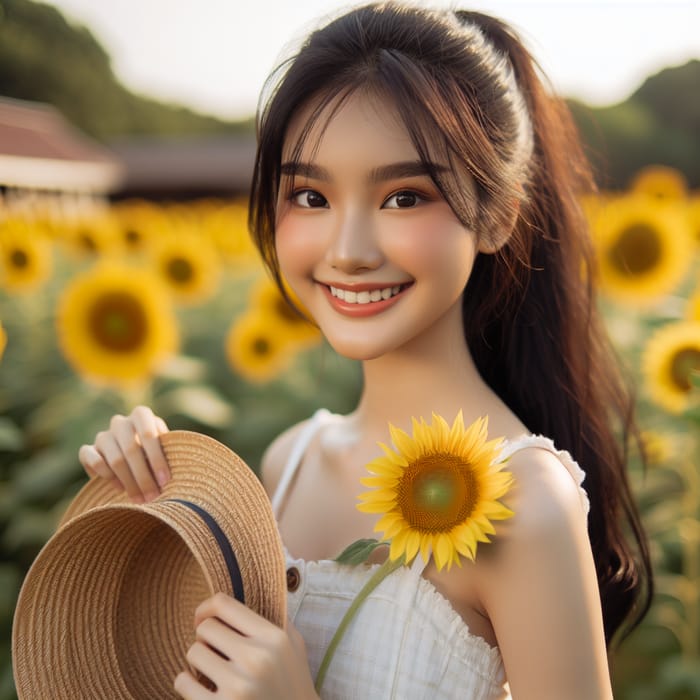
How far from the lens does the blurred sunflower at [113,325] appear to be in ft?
8.81

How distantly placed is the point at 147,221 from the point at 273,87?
3.94 metres

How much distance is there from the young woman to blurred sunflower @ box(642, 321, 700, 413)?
2.51ft

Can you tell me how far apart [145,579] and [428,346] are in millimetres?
526

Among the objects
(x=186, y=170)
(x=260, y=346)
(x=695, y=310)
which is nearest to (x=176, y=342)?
(x=260, y=346)

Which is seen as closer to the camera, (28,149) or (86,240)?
(28,149)

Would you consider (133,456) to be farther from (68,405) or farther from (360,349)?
(68,405)

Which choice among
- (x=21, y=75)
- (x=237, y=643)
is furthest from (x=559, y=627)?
(x=21, y=75)

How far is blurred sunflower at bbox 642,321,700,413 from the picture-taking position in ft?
7.00

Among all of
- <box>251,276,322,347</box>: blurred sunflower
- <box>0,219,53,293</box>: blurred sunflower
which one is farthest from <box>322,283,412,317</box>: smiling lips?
<box>0,219,53,293</box>: blurred sunflower

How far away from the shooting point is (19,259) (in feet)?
10.8

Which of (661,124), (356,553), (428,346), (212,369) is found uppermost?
(661,124)

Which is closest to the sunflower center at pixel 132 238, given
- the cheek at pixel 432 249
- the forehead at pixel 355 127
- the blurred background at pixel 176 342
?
the blurred background at pixel 176 342

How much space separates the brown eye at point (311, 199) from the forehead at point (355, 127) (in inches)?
2.2

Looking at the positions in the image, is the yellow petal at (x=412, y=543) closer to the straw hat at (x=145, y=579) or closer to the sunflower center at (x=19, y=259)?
the straw hat at (x=145, y=579)
